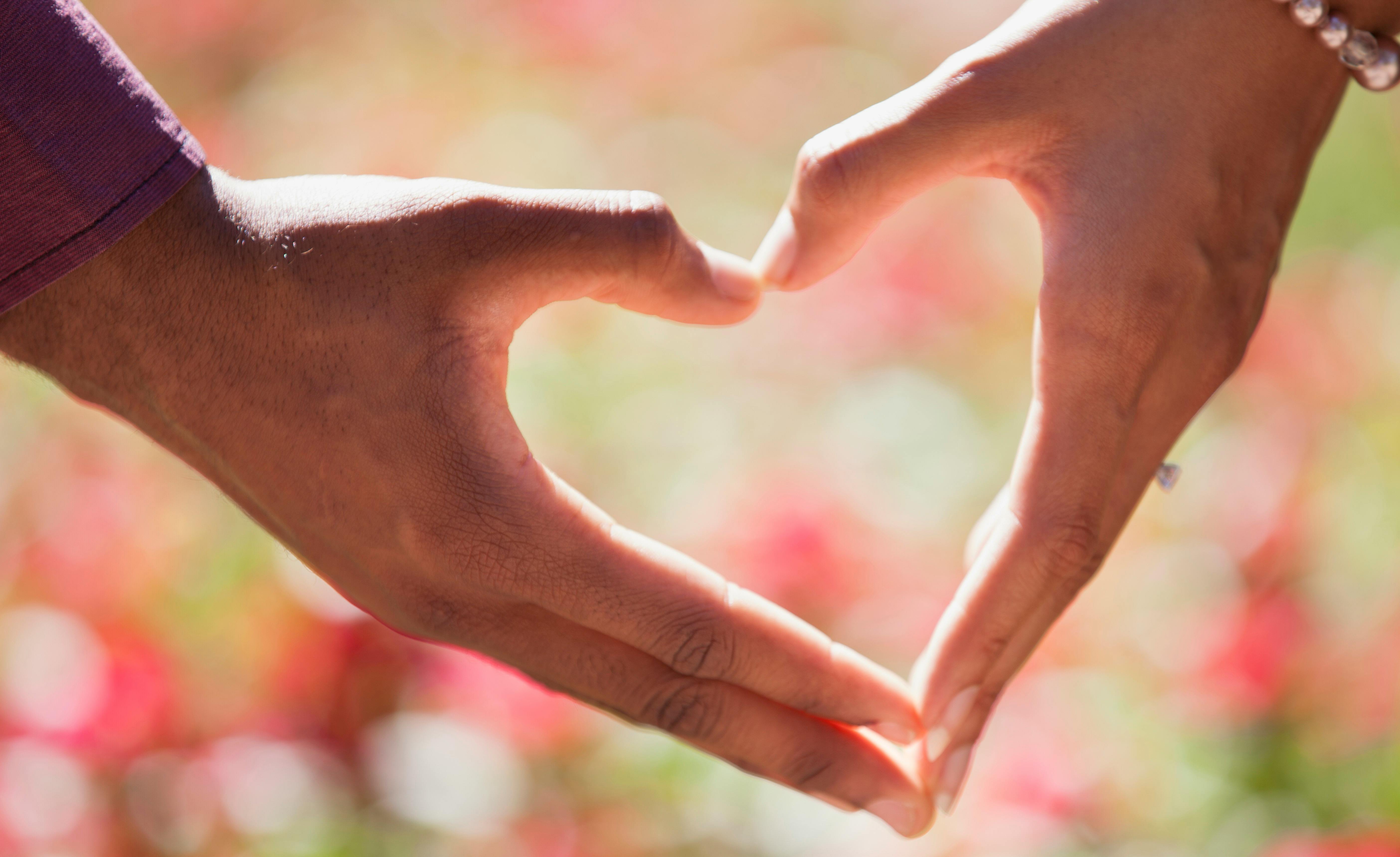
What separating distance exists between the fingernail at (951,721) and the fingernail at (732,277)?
1.55 ft

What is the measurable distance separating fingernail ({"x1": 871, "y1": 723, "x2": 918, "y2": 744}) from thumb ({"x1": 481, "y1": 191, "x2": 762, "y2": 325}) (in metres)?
0.48

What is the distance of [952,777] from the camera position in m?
1.10

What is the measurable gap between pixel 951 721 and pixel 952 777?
7 cm

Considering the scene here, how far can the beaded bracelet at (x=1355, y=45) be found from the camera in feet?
3.36

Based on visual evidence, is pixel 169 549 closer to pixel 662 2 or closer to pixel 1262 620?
pixel 1262 620

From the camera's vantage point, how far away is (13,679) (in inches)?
62.3

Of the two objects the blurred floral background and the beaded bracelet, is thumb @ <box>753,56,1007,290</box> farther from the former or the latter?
the blurred floral background

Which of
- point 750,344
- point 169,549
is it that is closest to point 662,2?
point 750,344

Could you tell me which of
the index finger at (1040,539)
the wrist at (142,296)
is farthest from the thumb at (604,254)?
the index finger at (1040,539)

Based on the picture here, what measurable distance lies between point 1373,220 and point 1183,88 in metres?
2.12

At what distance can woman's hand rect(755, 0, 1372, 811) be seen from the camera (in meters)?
1.00

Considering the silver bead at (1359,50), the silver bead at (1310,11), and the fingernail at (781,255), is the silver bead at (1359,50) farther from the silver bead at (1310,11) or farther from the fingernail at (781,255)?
the fingernail at (781,255)

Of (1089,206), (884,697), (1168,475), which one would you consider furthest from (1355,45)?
(884,697)

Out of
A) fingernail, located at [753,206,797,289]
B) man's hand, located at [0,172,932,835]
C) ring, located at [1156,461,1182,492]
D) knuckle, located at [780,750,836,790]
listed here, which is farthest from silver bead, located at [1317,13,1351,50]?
knuckle, located at [780,750,836,790]
